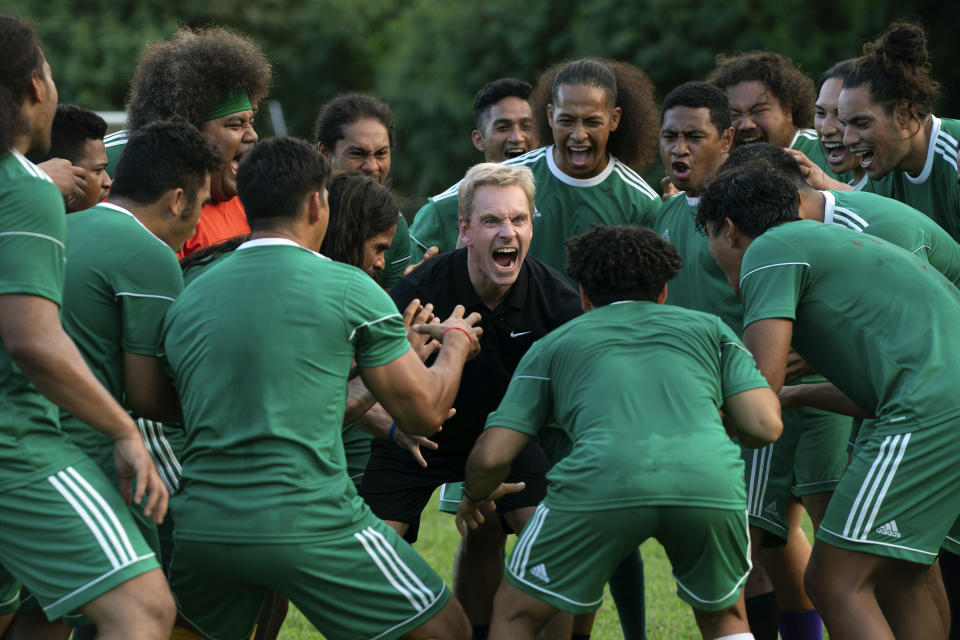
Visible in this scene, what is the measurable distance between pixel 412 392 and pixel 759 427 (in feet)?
4.02

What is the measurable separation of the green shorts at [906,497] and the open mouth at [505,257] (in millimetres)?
1789

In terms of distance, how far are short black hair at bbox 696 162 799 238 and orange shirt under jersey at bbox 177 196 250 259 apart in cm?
217

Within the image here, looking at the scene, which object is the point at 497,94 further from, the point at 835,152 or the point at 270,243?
the point at 270,243

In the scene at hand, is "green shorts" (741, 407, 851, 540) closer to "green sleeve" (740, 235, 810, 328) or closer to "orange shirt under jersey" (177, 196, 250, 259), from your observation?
"green sleeve" (740, 235, 810, 328)

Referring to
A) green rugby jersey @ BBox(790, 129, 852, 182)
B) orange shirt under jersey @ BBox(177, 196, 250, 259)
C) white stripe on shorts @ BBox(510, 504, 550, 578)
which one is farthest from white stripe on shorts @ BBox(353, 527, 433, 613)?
green rugby jersey @ BBox(790, 129, 852, 182)

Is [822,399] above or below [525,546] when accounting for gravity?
above

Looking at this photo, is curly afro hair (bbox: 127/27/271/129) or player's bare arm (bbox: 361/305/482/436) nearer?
player's bare arm (bbox: 361/305/482/436)

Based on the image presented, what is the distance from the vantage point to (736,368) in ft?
14.4

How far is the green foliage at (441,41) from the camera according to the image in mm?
20469

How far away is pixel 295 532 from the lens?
3.90m

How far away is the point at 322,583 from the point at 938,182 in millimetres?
4139

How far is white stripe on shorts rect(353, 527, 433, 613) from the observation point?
4055 millimetres

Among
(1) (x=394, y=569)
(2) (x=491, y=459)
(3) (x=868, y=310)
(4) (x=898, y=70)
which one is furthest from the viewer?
(4) (x=898, y=70)

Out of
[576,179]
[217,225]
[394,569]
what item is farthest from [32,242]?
[576,179]
